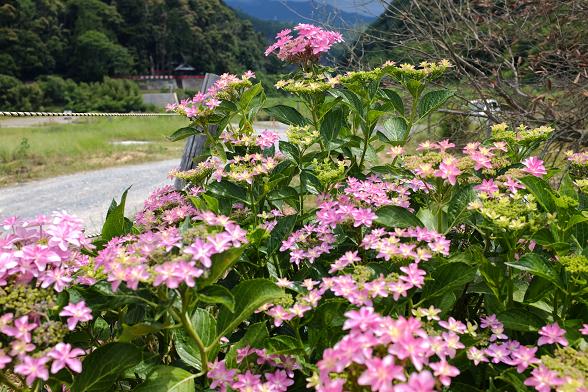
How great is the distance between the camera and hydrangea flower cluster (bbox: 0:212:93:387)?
0.86 meters

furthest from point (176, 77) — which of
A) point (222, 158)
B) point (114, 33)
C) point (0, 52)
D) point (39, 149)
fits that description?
point (222, 158)

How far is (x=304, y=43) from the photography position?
179cm

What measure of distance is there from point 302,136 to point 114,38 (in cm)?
7360

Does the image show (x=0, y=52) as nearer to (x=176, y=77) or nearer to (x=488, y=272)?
(x=176, y=77)

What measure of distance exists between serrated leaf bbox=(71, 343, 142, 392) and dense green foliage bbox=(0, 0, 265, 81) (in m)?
63.9

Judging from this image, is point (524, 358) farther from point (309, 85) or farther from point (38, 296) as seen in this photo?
point (309, 85)

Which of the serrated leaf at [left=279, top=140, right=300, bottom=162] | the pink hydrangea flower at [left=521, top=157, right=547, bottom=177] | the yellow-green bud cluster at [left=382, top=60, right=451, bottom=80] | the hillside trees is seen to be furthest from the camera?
the hillside trees

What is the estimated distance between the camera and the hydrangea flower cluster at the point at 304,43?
1.78 m

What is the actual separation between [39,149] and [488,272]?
15.8 meters

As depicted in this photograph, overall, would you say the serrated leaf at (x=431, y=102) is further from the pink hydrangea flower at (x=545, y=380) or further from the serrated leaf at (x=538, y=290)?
the pink hydrangea flower at (x=545, y=380)

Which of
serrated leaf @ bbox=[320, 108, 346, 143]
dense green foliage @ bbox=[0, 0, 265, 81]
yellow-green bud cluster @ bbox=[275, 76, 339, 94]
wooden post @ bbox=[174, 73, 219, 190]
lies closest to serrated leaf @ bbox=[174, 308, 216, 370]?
serrated leaf @ bbox=[320, 108, 346, 143]

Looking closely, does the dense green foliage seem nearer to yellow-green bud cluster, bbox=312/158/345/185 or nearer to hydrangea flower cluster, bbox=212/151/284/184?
hydrangea flower cluster, bbox=212/151/284/184

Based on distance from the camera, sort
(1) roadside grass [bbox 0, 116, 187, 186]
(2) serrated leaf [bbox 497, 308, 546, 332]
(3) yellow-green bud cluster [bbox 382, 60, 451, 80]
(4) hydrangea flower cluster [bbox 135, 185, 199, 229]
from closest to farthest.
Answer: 1. (2) serrated leaf [bbox 497, 308, 546, 332]
2. (4) hydrangea flower cluster [bbox 135, 185, 199, 229]
3. (3) yellow-green bud cluster [bbox 382, 60, 451, 80]
4. (1) roadside grass [bbox 0, 116, 187, 186]

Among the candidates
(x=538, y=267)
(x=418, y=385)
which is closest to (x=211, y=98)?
(x=538, y=267)
